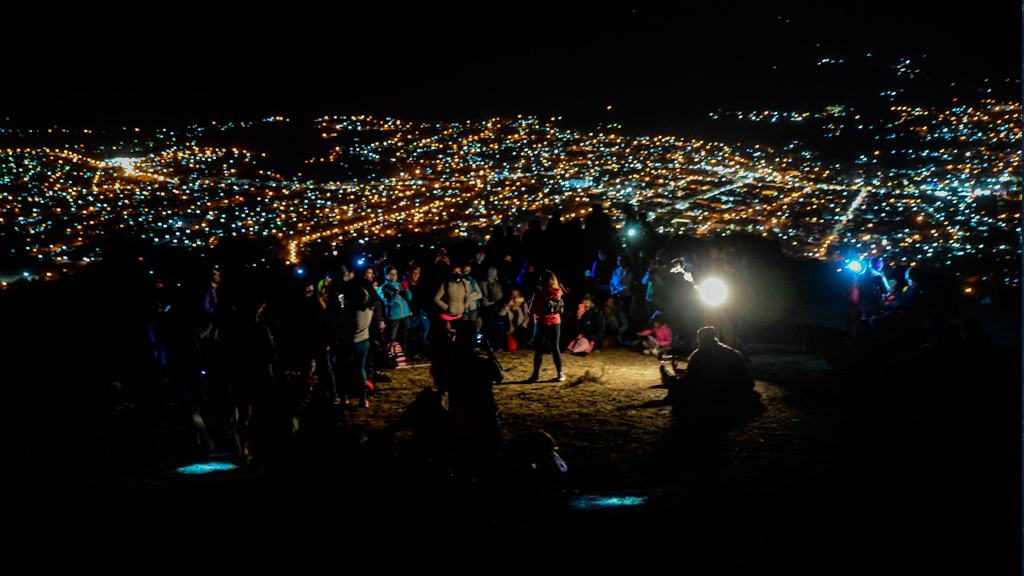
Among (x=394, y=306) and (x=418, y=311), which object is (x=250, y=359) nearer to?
(x=394, y=306)

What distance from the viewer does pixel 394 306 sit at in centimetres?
945

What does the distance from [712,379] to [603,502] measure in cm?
311

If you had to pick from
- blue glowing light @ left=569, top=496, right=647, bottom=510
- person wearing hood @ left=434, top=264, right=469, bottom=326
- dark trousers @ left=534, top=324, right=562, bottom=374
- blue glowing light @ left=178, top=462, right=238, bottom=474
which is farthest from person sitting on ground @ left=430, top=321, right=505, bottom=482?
person wearing hood @ left=434, top=264, right=469, bottom=326

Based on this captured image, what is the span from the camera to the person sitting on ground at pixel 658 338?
10.5 m

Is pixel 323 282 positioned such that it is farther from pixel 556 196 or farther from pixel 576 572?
pixel 556 196

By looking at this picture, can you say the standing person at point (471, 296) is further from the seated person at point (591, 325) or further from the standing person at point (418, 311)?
the seated person at point (591, 325)

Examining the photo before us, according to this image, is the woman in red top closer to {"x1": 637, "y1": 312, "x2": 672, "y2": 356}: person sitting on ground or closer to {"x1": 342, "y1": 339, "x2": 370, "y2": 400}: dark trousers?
{"x1": 342, "y1": 339, "x2": 370, "y2": 400}: dark trousers

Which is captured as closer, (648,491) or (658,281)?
(648,491)

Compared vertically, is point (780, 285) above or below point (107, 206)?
below

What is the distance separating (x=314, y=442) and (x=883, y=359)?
772 cm

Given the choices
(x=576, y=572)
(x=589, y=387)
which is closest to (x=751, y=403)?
(x=589, y=387)

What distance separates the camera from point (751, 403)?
682 centimetres

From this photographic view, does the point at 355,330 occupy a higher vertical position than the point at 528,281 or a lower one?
lower

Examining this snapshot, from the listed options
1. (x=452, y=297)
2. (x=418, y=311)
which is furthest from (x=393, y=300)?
(x=418, y=311)
